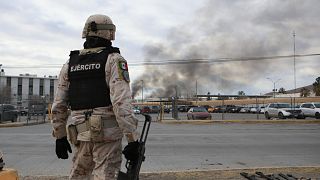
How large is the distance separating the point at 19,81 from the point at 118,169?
118500 mm

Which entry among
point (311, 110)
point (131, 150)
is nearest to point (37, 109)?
point (311, 110)

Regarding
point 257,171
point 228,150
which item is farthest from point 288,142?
point 257,171

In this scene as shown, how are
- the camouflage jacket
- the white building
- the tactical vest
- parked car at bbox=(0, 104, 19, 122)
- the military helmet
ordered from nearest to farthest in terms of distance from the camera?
the camouflage jacket, the tactical vest, the military helmet, parked car at bbox=(0, 104, 19, 122), the white building

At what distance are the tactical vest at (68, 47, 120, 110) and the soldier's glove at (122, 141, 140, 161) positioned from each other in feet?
1.47

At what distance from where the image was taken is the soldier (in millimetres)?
3529

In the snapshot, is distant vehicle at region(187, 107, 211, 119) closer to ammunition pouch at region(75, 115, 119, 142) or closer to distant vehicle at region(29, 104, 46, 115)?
distant vehicle at region(29, 104, 46, 115)

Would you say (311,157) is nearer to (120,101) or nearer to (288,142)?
(288,142)

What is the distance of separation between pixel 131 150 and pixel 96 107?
52 cm

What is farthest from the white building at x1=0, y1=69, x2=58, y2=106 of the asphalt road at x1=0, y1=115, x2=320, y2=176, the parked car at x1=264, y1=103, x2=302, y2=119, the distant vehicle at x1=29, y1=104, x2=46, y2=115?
the asphalt road at x1=0, y1=115, x2=320, y2=176

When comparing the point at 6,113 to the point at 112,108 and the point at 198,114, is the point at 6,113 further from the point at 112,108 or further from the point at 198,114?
the point at 112,108

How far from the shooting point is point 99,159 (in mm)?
3641

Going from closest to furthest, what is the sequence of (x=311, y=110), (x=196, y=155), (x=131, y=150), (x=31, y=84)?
(x=131, y=150)
(x=196, y=155)
(x=311, y=110)
(x=31, y=84)

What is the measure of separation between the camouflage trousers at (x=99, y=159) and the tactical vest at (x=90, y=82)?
364mm

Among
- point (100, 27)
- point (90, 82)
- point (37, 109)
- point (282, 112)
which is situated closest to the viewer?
point (90, 82)
